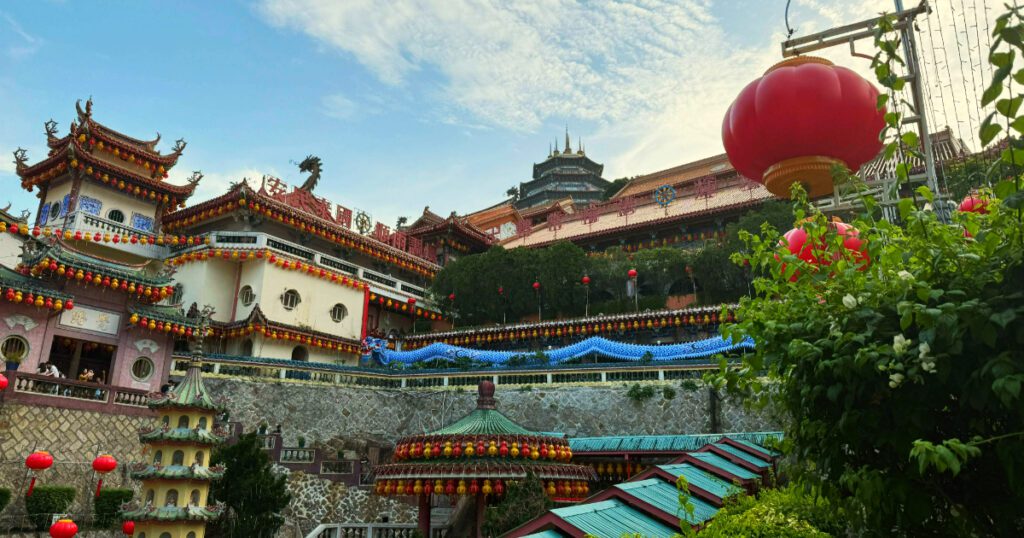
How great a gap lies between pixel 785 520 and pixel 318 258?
25488mm

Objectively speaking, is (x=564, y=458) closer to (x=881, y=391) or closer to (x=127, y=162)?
(x=881, y=391)

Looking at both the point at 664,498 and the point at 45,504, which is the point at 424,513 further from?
the point at 45,504

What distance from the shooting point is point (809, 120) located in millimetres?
6594

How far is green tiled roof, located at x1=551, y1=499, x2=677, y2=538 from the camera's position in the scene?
4461 millimetres

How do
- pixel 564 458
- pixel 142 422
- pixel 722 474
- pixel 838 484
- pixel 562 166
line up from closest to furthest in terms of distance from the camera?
1. pixel 838 484
2. pixel 722 474
3. pixel 564 458
4. pixel 142 422
5. pixel 562 166

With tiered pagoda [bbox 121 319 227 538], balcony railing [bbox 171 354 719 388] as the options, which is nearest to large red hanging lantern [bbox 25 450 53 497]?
tiered pagoda [bbox 121 319 227 538]

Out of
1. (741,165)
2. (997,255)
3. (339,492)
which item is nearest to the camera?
(997,255)

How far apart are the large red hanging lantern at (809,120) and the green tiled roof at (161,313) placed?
16.7 meters

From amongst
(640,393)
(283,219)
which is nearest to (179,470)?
(640,393)

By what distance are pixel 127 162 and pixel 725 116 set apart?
88.6 ft

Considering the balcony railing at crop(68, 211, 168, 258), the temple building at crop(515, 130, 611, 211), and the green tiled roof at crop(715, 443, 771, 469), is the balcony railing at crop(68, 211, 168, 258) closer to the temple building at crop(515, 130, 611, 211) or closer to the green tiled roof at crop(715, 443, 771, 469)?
the green tiled roof at crop(715, 443, 771, 469)

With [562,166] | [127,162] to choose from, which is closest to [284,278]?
[127,162]

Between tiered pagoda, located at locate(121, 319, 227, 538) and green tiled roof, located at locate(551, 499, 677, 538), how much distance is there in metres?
7.97

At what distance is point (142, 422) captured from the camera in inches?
659
